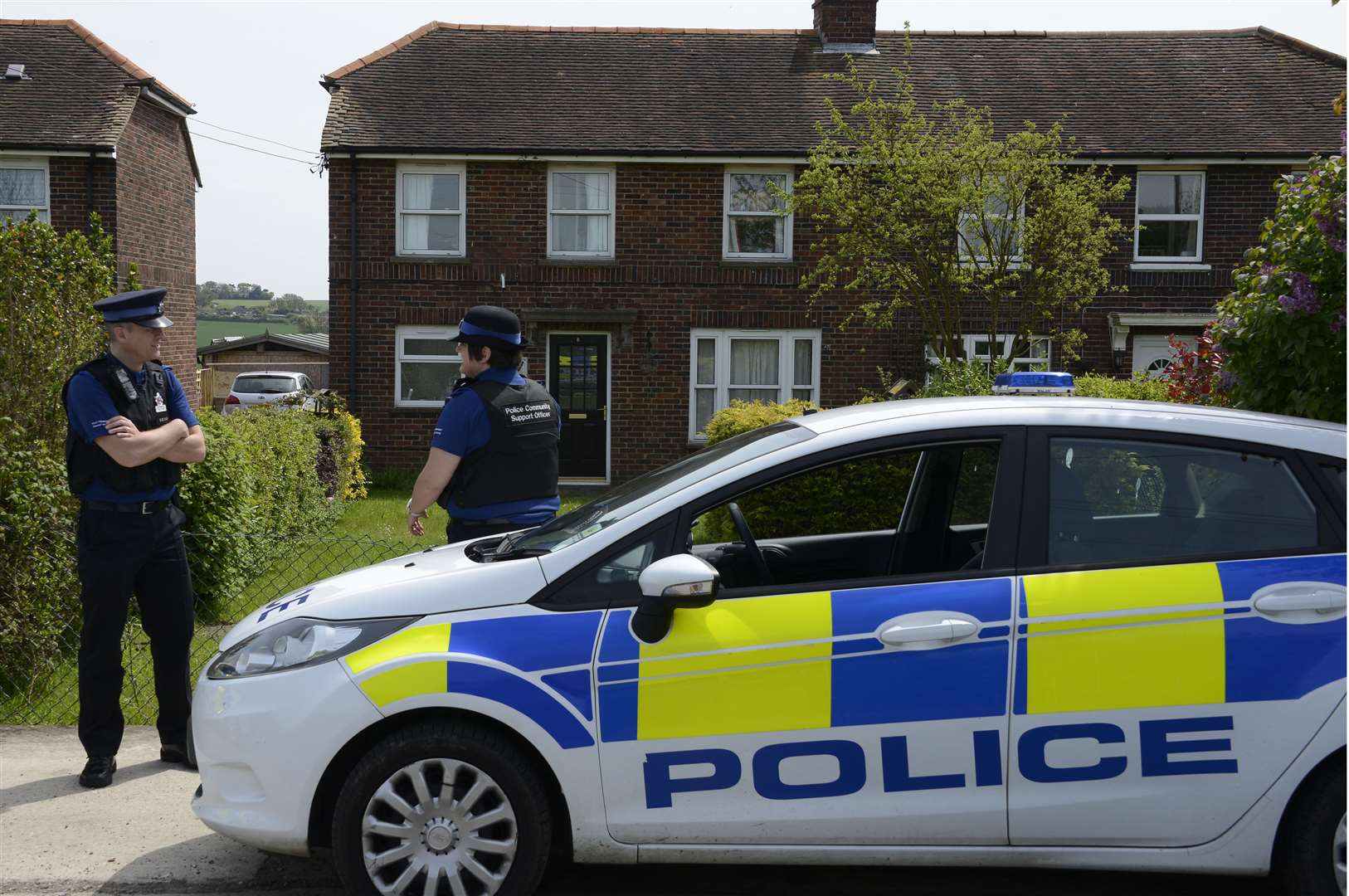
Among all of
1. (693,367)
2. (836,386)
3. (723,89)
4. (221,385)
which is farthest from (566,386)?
(221,385)

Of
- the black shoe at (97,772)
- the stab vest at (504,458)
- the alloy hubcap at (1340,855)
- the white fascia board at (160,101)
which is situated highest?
the white fascia board at (160,101)

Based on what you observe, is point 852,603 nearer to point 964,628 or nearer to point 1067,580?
point 964,628

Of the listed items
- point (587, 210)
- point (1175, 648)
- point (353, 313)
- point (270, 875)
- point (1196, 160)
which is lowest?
point (270, 875)

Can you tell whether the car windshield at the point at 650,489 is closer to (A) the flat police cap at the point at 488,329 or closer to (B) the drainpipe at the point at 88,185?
(A) the flat police cap at the point at 488,329

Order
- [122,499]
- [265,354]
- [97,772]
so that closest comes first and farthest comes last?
[122,499] → [97,772] → [265,354]

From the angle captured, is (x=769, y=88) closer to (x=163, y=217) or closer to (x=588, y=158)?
(x=588, y=158)

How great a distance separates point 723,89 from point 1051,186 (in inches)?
260

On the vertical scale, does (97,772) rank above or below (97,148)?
below

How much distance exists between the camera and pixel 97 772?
5.27m

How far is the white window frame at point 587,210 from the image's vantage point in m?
21.2

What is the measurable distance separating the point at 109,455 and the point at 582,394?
16.4 meters

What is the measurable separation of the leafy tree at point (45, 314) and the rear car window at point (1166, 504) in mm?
5234

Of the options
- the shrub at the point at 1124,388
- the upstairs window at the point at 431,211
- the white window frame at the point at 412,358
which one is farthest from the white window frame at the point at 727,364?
the shrub at the point at 1124,388

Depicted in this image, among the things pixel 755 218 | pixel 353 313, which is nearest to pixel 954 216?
pixel 755 218
